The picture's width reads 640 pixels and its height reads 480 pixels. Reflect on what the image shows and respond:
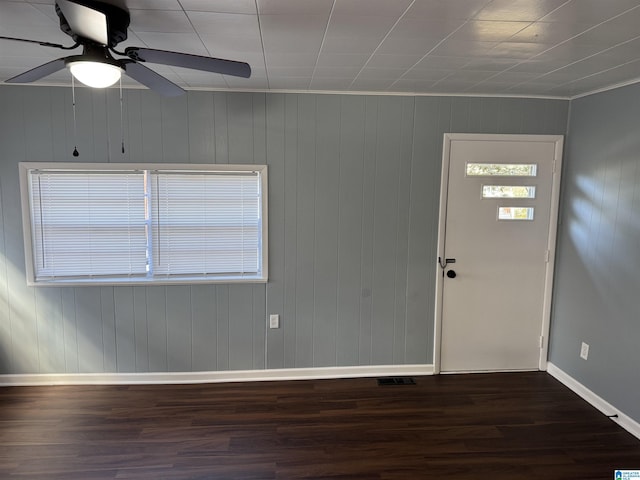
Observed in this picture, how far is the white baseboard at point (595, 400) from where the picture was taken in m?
2.71

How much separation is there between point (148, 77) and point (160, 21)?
0.84ft

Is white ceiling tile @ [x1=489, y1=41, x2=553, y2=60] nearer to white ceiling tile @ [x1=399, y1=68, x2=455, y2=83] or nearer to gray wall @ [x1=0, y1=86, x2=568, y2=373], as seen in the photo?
white ceiling tile @ [x1=399, y1=68, x2=455, y2=83]

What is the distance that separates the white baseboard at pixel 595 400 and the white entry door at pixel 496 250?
0.15 m

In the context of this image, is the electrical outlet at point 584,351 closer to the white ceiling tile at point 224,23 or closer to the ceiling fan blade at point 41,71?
the white ceiling tile at point 224,23

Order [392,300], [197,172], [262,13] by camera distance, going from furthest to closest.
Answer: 1. [392,300]
2. [197,172]
3. [262,13]

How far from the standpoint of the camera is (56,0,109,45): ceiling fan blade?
4.21ft

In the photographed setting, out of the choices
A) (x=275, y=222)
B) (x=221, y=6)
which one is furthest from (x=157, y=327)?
(x=221, y=6)

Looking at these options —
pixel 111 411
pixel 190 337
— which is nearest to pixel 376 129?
pixel 190 337

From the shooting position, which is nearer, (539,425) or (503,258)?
(539,425)

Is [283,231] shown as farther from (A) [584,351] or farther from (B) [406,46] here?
(A) [584,351]

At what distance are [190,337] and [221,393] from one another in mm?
525

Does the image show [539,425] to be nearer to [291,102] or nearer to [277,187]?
[277,187]

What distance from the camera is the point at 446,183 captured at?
3320 mm

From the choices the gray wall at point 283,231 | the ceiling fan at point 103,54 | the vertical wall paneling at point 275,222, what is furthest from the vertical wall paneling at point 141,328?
the ceiling fan at point 103,54
